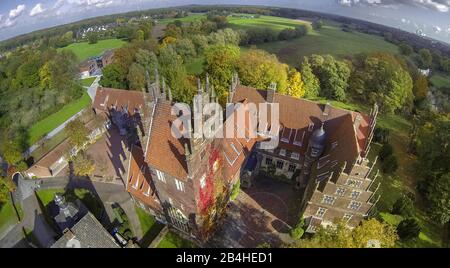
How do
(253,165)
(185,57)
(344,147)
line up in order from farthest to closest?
(185,57) < (253,165) < (344,147)

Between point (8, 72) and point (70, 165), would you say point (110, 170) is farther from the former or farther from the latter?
point (8, 72)

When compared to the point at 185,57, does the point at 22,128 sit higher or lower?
lower

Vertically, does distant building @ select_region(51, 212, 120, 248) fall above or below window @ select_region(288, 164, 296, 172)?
above

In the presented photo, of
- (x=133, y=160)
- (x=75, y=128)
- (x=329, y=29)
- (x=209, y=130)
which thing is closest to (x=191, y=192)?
(x=209, y=130)

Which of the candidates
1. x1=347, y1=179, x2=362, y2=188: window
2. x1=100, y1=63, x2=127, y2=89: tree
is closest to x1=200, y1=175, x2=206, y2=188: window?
x1=347, y1=179, x2=362, y2=188: window

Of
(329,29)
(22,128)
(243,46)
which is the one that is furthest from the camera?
(329,29)

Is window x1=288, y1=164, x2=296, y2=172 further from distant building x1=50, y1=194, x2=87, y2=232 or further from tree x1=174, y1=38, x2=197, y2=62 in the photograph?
tree x1=174, y1=38, x2=197, y2=62

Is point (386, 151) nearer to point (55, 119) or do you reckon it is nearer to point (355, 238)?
point (355, 238)
